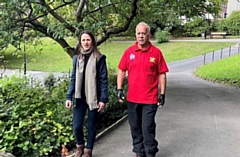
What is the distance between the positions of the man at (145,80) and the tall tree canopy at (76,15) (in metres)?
2.71

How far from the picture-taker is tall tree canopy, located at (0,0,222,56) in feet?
21.2

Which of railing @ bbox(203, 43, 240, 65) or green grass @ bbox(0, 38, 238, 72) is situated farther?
green grass @ bbox(0, 38, 238, 72)

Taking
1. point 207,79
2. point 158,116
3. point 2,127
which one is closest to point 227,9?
point 207,79

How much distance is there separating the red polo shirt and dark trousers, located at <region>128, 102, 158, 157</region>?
0.11m

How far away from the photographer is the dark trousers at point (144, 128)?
425 centimetres

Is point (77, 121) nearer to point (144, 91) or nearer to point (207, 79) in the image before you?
point (144, 91)

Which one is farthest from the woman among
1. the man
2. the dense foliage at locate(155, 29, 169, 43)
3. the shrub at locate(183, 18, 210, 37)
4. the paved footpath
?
the shrub at locate(183, 18, 210, 37)

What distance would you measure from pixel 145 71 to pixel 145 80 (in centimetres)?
12

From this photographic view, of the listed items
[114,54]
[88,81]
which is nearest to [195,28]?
[114,54]

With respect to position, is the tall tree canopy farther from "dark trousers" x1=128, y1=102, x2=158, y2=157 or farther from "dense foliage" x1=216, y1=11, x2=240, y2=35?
"dense foliage" x1=216, y1=11, x2=240, y2=35

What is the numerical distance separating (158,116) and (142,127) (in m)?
2.85

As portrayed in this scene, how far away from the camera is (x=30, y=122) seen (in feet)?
14.8

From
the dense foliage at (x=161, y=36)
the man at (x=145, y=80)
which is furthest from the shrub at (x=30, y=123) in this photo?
the dense foliage at (x=161, y=36)

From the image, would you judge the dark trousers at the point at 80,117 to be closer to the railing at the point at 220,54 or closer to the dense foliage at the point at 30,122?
the dense foliage at the point at 30,122
